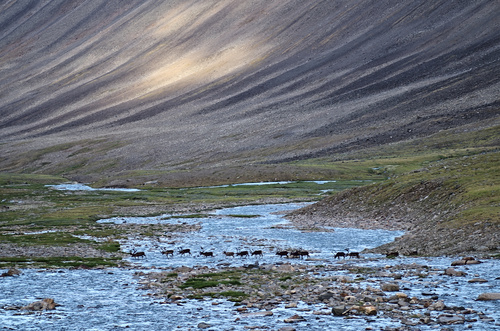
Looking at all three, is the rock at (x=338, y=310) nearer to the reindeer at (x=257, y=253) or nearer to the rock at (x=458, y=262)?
the rock at (x=458, y=262)

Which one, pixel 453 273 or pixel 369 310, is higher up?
pixel 453 273

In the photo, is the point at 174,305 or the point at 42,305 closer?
the point at 42,305

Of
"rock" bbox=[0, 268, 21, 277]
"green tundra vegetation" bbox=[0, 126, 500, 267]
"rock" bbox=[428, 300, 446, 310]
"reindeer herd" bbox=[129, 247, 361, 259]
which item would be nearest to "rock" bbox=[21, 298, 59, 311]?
"rock" bbox=[0, 268, 21, 277]

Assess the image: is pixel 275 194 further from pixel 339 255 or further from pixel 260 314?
pixel 260 314

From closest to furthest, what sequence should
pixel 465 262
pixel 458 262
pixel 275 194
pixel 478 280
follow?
pixel 478 280
pixel 465 262
pixel 458 262
pixel 275 194

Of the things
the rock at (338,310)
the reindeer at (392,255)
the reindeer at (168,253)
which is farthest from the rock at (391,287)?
the reindeer at (168,253)

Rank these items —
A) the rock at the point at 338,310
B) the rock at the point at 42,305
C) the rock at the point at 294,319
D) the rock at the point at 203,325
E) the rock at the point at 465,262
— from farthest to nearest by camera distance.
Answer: the rock at the point at 465,262 → the rock at the point at 42,305 → the rock at the point at 338,310 → the rock at the point at 294,319 → the rock at the point at 203,325

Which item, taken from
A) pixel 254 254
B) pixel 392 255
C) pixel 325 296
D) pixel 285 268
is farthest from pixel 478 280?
pixel 254 254

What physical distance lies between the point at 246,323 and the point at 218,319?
1462 millimetres

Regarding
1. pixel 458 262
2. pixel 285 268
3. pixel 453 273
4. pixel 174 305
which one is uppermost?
pixel 458 262

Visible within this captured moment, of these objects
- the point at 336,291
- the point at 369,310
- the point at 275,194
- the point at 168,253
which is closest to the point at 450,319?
the point at 369,310

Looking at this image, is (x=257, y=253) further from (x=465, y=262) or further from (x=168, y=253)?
(x=465, y=262)

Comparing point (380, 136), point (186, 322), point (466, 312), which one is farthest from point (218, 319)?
point (380, 136)

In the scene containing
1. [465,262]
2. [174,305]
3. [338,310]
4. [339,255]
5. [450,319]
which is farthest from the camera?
[339,255]
